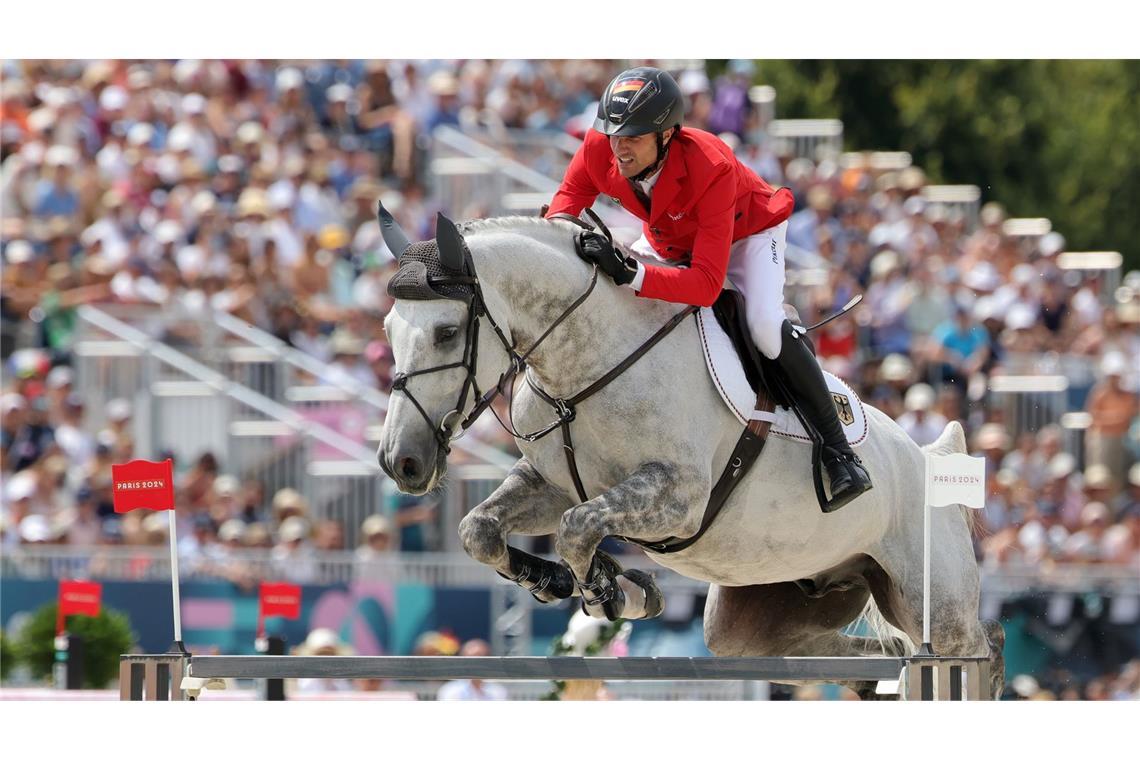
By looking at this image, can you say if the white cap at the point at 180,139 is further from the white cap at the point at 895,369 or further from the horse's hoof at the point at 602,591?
the horse's hoof at the point at 602,591

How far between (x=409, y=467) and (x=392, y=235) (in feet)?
2.81

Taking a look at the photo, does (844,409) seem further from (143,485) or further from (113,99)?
(113,99)

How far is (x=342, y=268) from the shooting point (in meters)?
13.6

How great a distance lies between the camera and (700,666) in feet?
18.2

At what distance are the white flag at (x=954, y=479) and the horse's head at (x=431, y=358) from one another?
1805 mm

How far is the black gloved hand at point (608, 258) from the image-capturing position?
594 cm

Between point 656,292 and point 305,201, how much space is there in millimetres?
8692

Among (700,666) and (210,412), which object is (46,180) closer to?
(210,412)

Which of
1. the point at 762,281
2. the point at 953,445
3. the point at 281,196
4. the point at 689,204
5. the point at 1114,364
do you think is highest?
the point at 281,196

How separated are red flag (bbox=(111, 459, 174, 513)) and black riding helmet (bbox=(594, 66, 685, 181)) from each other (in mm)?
1995

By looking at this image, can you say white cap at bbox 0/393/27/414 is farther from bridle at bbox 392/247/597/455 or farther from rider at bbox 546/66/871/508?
bridle at bbox 392/247/597/455

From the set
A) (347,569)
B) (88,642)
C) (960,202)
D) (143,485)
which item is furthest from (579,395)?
(960,202)

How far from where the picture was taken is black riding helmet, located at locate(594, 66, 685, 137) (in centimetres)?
580

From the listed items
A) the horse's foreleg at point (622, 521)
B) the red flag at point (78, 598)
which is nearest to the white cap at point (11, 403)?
the red flag at point (78, 598)
